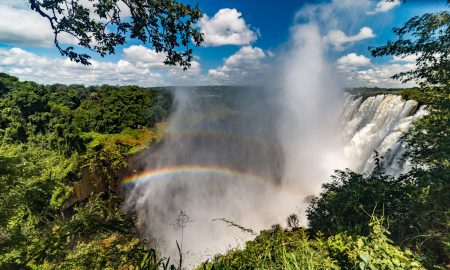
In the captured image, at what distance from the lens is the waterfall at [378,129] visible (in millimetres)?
16469

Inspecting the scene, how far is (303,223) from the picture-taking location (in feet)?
74.1

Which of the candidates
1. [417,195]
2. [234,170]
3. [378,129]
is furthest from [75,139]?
[417,195]

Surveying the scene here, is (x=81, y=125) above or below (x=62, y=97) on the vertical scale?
below

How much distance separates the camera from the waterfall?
1647cm

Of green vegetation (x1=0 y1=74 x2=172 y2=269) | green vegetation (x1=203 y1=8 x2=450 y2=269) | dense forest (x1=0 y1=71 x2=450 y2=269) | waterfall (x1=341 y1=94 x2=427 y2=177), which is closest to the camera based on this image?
dense forest (x1=0 y1=71 x2=450 y2=269)

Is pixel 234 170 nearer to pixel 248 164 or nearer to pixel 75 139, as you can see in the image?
pixel 248 164

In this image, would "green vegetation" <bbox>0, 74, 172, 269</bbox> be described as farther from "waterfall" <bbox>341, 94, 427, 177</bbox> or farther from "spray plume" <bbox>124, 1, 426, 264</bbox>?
"waterfall" <bbox>341, 94, 427, 177</bbox>

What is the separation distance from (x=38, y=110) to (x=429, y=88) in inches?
1717

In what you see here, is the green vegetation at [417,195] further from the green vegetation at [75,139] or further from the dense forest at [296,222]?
the green vegetation at [75,139]

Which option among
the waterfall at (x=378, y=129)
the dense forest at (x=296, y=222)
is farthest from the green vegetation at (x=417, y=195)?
the waterfall at (x=378, y=129)

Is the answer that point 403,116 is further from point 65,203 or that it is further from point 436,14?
point 65,203

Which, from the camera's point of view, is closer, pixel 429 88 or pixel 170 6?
pixel 170 6

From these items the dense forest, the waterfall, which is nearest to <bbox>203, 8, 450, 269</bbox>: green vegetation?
the dense forest

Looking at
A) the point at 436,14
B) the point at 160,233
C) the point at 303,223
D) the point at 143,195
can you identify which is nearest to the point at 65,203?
the point at 143,195
